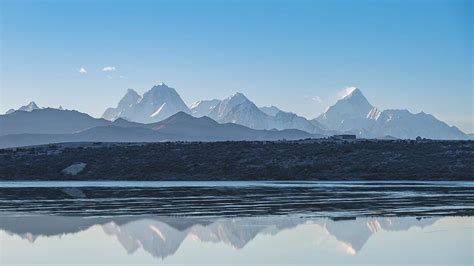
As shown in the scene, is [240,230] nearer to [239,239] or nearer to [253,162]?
[239,239]

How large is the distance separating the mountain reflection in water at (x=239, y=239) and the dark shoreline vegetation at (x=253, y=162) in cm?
3794

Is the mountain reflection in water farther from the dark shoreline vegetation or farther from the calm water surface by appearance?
the dark shoreline vegetation

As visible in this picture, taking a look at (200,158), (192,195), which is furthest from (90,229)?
(200,158)

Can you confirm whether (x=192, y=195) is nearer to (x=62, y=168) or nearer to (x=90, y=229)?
(x=90, y=229)

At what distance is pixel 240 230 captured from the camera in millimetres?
25109

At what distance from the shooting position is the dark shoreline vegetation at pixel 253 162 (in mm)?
67500

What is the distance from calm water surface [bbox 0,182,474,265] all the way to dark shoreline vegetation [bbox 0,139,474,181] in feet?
92.2

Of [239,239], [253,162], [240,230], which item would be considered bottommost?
[239,239]

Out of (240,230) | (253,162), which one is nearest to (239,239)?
(240,230)

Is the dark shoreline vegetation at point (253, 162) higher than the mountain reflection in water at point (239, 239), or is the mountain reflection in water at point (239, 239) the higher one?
the dark shoreline vegetation at point (253, 162)

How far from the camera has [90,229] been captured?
2597 cm

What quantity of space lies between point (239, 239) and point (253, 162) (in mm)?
52756

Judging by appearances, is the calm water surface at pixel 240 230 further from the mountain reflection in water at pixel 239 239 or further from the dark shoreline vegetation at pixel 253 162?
the dark shoreline vegetation at pixel 253 162

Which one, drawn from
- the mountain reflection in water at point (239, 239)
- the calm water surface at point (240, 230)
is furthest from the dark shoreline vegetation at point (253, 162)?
the mountain reflection in water at point (239, 239)
